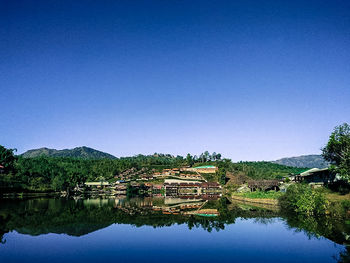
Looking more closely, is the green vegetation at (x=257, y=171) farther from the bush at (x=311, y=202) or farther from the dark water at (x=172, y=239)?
the dark water at (x=172, y=239)

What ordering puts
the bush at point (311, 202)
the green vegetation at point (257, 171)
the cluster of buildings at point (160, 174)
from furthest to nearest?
the cluster of buildings at point (160, 174) → the green vegetation at point (257, 171) → the bush at point (311, 202)

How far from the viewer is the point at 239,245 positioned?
18.2 meters

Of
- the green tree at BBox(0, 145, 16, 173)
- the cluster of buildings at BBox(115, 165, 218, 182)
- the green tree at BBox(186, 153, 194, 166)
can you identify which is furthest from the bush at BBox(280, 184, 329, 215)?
the green tree at BBox(186, 153, 194, 166)

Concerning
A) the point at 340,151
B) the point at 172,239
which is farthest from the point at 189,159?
the point at 172,239

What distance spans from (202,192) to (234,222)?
51.0m

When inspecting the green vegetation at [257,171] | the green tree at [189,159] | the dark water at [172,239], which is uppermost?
the green tree at [189,159]

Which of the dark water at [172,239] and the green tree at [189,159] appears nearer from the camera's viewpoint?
the dark water at [172,239]

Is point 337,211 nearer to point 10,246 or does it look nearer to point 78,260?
point 78,260

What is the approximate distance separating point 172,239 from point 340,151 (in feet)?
82.7

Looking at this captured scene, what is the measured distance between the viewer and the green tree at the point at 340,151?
30.4 meters

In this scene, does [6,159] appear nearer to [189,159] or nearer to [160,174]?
[160,174]

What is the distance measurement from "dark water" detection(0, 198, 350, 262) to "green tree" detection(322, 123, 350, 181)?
8.42 meters

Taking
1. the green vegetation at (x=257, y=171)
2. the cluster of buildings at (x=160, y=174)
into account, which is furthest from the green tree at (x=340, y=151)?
the cluster of buildings at (x=160, y=174)

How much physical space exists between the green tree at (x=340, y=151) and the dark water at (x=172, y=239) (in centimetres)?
842
